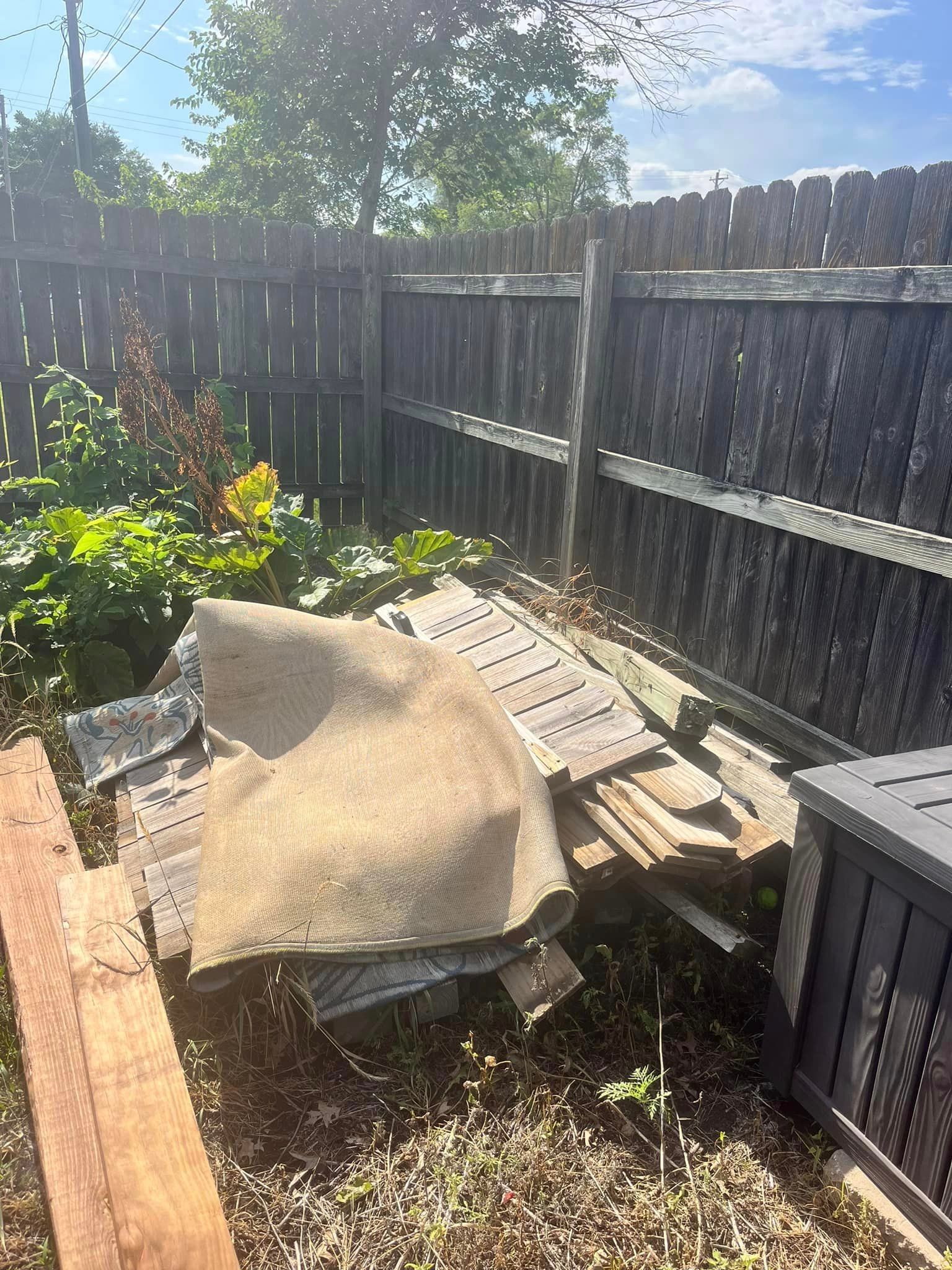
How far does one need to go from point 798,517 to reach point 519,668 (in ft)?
3.98

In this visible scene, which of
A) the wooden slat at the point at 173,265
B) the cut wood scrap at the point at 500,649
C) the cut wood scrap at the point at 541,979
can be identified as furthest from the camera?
the wooden slat at the point at 173,265

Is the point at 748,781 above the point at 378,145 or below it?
below

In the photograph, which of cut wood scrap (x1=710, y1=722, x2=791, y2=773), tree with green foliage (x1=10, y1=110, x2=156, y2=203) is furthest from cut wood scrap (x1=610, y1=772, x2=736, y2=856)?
tree with green foliage (x1=10, y1=110, x2=156, y2=203)

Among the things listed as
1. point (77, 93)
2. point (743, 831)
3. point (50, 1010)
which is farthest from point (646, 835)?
point (77, 93)

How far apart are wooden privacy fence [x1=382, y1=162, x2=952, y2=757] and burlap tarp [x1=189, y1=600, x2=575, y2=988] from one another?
4.32 ft

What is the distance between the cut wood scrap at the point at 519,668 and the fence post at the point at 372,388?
4331mm

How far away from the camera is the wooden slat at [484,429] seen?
4.90 metres

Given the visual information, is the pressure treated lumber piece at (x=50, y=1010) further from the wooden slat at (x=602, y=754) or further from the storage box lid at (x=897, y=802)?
the storage box lid at (x=897, y=802)

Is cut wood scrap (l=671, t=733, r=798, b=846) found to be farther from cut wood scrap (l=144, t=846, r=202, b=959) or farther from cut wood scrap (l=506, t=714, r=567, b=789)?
cut wood scrap (l=144, t=846, r=202, b=959)

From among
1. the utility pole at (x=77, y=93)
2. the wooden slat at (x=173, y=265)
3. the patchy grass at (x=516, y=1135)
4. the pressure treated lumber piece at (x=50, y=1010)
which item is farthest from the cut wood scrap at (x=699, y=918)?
the utility pole at (x=77, y=93)

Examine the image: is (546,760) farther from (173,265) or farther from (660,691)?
(173,265)

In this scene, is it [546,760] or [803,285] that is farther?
[803,285]

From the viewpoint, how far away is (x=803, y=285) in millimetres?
3172

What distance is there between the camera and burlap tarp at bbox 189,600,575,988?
2367mm
